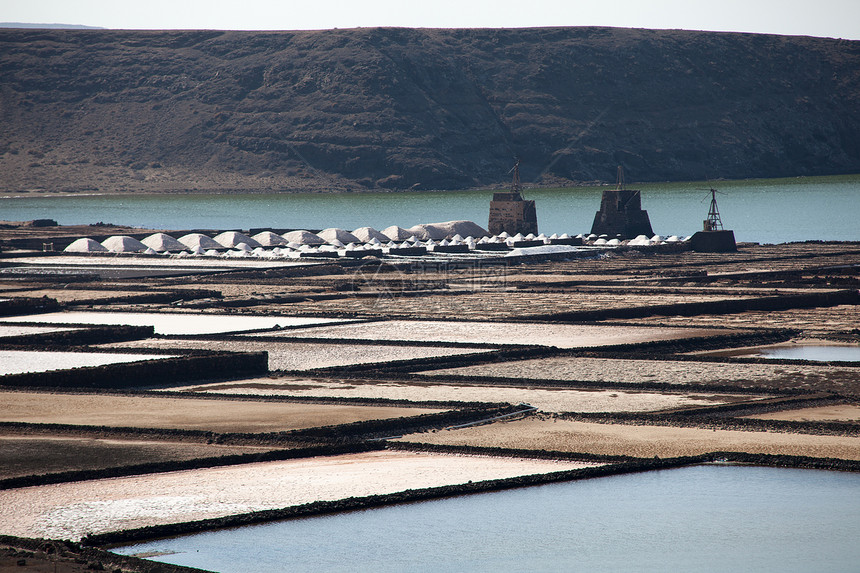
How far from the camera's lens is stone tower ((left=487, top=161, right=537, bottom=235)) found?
331ft

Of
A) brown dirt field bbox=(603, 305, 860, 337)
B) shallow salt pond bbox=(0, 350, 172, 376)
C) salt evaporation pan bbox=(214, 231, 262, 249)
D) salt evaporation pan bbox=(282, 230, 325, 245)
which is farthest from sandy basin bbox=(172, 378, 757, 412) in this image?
salt evaporation pan bbox=(282, 230, 325, 245)

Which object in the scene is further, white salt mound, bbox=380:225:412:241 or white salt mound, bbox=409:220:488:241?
white salt mound, bbox=409:220:488:241

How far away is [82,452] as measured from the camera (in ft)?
72.4

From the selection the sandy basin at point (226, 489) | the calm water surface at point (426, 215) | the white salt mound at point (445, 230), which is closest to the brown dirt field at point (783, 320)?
the sandy basin at point (226, 489)

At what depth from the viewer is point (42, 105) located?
197500mm

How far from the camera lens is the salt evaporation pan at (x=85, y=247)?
8288 cm

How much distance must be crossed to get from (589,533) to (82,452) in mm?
9566

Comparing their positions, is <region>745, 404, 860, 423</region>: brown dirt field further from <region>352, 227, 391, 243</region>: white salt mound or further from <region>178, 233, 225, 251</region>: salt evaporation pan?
<region>352, 227, 391, 243</region>: white salt mound

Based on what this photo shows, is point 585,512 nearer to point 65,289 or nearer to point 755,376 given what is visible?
point 755,376

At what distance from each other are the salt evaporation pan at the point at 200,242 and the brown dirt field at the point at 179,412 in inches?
2303

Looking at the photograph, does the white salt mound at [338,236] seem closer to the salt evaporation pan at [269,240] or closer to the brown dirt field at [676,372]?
the salt evaporation pan at [269,240]

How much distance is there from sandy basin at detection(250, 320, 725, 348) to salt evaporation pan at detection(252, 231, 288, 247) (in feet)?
149

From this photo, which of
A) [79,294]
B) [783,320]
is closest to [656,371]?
[783,320]

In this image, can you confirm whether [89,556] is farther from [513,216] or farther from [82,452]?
[513,216]
